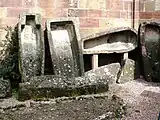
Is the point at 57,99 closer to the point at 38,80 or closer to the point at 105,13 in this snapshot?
the point at 38,80

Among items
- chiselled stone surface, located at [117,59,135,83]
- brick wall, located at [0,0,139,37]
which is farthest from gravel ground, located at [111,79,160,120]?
brick wall, located at [0,0,139,37]

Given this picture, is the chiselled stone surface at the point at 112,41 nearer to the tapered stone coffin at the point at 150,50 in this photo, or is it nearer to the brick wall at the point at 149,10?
the tapered stone coffin at the point at 150,50

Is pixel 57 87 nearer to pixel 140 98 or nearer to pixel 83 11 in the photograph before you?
pixel 140 98

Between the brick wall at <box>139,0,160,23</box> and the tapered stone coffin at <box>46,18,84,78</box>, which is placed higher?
the brick wall at <box>139,0,160,23</box>

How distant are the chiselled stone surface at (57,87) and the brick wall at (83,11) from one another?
1.61 meters

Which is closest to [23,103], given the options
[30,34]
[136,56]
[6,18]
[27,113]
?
[27,113]

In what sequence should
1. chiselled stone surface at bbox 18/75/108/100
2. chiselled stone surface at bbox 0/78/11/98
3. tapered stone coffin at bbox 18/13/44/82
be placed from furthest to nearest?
tapered stone coffin at bbox 18/13/44/82, chiselled stone surface at bbox 0/78/11/98, chiselled stone surface at bbox 18/75/108/100

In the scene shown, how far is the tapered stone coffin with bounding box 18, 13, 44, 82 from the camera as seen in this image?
4.57 meters

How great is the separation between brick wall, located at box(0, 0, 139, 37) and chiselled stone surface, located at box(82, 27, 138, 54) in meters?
0.27

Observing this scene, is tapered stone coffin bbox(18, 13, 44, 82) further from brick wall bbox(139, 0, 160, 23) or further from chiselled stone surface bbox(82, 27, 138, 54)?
brick wall bbox(139, 0, 160, 23)

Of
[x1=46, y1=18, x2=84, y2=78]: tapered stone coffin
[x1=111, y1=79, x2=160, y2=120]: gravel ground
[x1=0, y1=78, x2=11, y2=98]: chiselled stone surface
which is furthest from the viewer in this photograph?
[x1=46, y1=18, x2=84, y2=78]: tapered stone coffin

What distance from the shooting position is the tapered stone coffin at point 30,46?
15.0 feet

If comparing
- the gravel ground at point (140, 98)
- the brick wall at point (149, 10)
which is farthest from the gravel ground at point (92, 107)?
the brick wall at point (149, 10)

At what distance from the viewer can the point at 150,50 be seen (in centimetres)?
535
